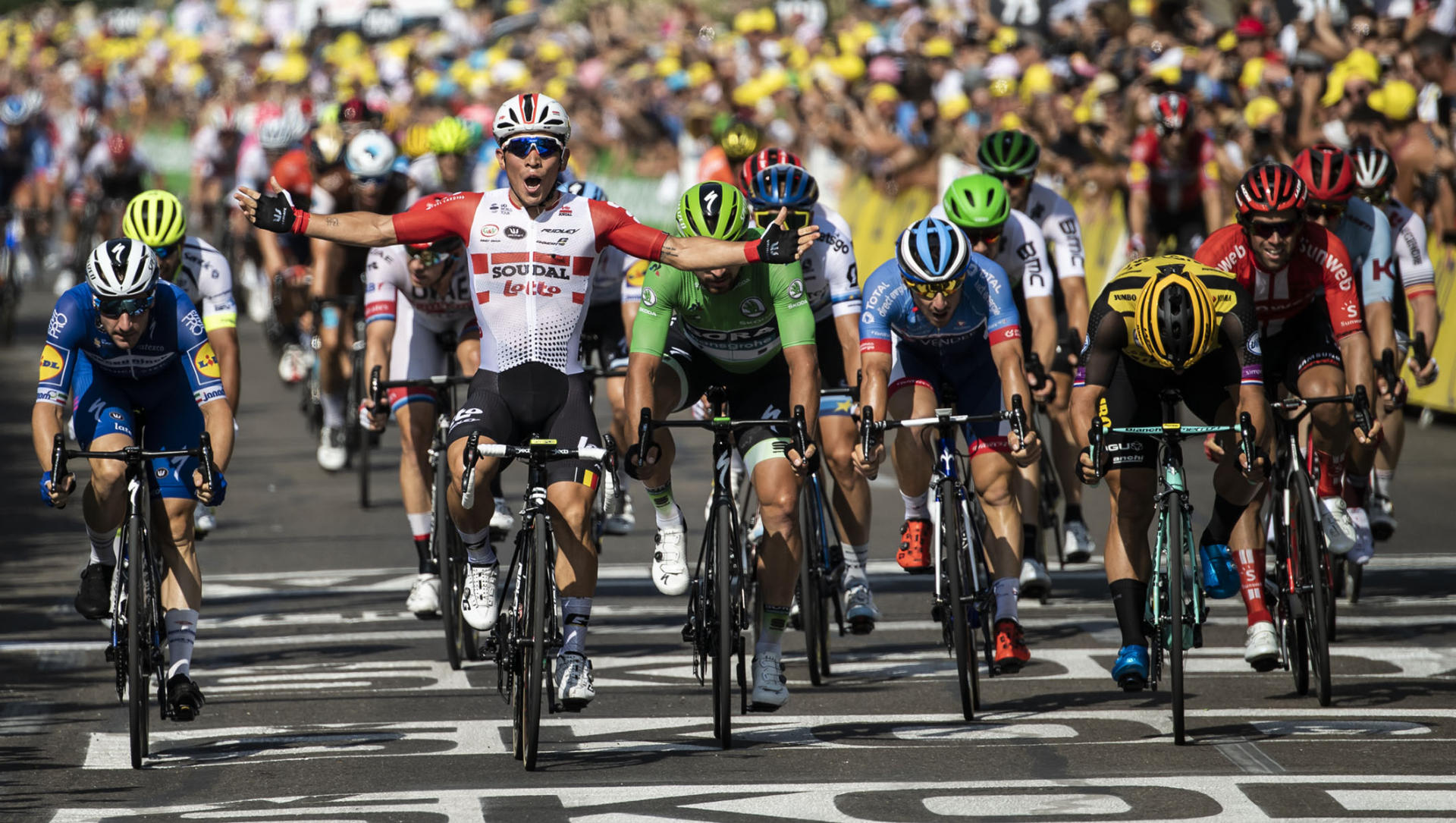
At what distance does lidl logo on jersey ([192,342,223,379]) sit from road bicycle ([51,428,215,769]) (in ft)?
1.21

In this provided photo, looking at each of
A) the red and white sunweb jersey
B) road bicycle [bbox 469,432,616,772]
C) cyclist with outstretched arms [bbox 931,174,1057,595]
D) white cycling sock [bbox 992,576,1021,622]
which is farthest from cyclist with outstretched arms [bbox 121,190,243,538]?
white cycling sock [bbox 992,576,1021,622]

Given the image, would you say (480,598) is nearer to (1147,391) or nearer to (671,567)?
(671,567)

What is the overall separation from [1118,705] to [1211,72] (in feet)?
39.3

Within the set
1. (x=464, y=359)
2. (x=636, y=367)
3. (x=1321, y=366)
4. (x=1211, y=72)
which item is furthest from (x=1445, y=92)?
(x=636, y=367)

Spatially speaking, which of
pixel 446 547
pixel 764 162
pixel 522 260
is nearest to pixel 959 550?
pixel 522 260

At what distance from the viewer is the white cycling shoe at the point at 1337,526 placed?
31.7 ft

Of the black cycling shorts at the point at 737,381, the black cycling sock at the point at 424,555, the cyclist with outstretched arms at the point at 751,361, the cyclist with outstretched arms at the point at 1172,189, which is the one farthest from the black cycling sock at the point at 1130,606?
the cyclist with outstretched arms at the point at 1172,189

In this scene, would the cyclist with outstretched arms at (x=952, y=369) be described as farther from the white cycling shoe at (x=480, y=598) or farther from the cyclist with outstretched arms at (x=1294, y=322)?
the white cycling shoe at (x=480, y=598)

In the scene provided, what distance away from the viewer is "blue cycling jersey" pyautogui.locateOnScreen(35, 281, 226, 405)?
345 inches

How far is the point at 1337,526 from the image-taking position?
32.2 ft

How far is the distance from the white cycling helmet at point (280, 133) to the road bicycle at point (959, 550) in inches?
453

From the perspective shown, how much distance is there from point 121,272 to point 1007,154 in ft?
16.2

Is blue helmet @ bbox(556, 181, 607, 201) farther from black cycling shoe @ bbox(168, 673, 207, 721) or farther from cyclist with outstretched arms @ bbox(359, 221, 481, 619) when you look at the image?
black cycling shoe @ bbox(168, 673, 207, 721)

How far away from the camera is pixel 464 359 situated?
36.9 ft
